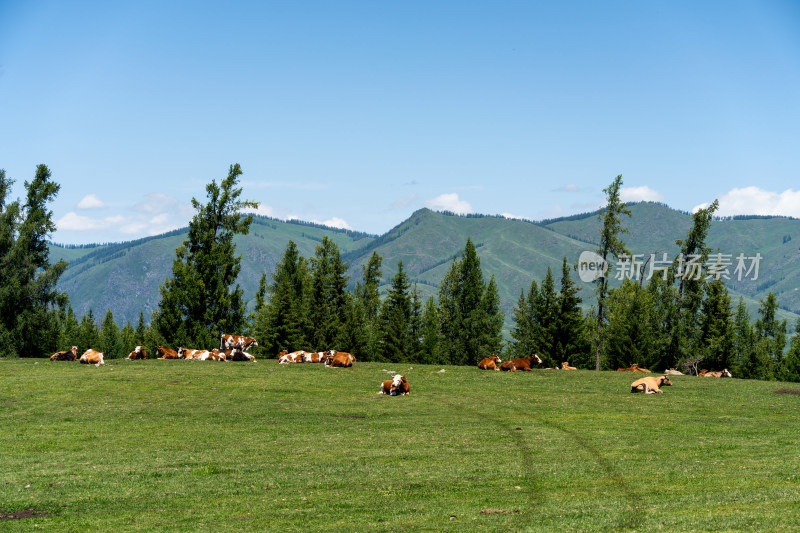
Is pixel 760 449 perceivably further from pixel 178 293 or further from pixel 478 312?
pixel 478 312

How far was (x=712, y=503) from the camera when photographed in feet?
39.8

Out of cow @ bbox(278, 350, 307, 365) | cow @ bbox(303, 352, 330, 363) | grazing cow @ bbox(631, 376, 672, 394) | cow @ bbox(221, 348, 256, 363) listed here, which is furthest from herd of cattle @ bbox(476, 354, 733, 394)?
cow @ bbox(221, 348, 256, 363)

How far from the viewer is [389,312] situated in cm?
8900

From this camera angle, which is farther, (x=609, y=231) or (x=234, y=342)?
(x=609, y=231)

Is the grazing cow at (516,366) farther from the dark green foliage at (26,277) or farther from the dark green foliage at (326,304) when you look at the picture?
the dark green foliage at (326,304)

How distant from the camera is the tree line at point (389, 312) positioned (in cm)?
4622

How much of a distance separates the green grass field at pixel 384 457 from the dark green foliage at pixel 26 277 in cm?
1638

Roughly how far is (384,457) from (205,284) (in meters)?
42.0

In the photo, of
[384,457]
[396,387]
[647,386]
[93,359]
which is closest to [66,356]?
[93,359]

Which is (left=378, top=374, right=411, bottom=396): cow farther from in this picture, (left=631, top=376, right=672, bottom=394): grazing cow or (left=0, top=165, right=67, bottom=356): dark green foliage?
(left=0, top=165, right=67, bottom=356): dark green foliage

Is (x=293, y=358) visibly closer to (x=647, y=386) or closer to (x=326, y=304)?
(x=647, y=386)

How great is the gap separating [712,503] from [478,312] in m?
77.5

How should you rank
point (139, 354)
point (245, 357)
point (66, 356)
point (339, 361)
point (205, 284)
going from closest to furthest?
point (339, 361)
point (66, 356)
point (245, 357)
point (139, 354)
point (205, 284)

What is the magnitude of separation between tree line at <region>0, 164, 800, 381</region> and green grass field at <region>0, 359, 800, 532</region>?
19.2 meters
